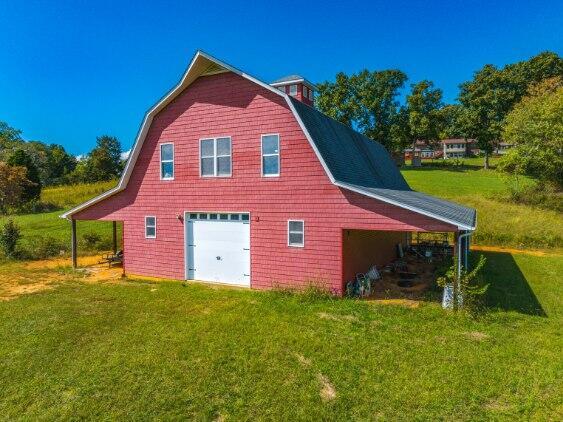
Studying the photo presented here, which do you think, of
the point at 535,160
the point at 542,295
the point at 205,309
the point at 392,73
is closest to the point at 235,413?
the point at 205,309

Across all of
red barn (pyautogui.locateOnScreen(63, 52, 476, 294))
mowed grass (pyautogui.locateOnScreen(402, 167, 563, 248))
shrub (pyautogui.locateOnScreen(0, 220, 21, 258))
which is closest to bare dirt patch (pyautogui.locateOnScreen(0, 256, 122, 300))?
shrub (pyautogui.locateOnScreen(0, 220, 21, 258))

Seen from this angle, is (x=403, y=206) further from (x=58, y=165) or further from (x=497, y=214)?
(x=58, y=165)

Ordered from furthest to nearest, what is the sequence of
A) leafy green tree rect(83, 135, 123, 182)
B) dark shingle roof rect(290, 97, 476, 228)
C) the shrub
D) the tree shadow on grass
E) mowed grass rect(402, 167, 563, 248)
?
leafy green tree rect(83, 135, 123, 182) < mowed grass rect(402, 167, 563, 248) < the shrub < dark shingle roof rect(290, 97, 476, 228) < the tree shadow on grass

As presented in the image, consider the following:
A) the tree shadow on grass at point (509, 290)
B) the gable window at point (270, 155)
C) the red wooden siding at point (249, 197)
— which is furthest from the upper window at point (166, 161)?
the tree shadow on grass at point (509, 290)

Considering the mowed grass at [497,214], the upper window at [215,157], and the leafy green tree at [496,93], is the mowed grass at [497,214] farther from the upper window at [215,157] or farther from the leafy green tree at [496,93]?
the upper window at [215,157]

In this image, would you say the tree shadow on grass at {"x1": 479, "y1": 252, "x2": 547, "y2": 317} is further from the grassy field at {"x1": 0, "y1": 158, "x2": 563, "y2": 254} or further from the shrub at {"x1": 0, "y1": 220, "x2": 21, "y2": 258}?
the shrub at {"x1": 0, "y1": 220, "x2": 21, "y2": 258}

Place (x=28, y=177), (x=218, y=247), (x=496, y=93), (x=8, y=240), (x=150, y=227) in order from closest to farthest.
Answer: (x=218, y=247) < (x=150, y=227) < (x=8, y=240) < (x=28, y=177) < (x=496, y=93)

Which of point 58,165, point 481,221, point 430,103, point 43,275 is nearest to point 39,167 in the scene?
point 58,165
